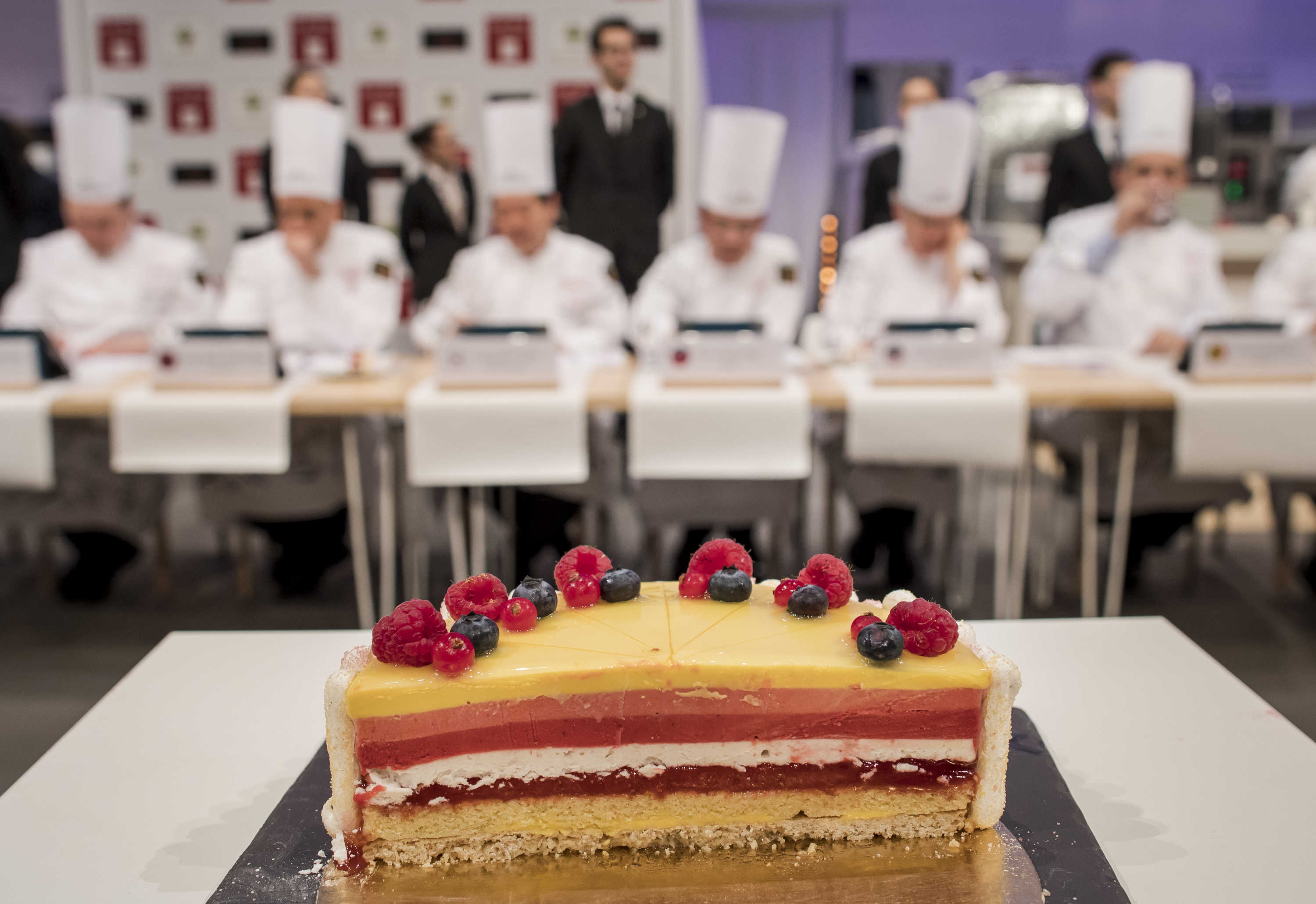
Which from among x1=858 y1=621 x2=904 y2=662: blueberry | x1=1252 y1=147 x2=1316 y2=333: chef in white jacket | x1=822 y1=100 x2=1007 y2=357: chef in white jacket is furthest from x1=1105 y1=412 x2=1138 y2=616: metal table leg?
x1=858 y1=621 x2=904 y2=662: blueberry

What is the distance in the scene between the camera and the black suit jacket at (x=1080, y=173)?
13.6 ft

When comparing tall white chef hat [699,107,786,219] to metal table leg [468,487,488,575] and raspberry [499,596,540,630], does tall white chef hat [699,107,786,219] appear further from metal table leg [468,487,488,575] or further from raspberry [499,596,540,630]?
raspberry [499,596,540,630]

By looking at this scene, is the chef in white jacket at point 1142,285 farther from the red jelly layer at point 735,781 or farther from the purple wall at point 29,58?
the purple wall at point 29,58

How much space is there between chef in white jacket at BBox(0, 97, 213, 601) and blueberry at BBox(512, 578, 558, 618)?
1.81m

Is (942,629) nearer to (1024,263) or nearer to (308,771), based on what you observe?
(308,771)

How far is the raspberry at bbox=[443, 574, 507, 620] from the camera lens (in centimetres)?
108

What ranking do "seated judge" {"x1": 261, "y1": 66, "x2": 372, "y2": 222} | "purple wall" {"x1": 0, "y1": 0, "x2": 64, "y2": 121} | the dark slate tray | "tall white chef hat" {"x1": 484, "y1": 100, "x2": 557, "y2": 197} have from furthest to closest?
"purple wall" {"x1": 0, "y1": 0, "x2": 64, "y2": 121} → "seated judge" {"x1": 261, "y1": 66, "x2": 372, "y2": 222} → "tall white chef hat" {"x1": 484, "y1": 100, "x2": 557, "y2": 197} → the dark slate tray

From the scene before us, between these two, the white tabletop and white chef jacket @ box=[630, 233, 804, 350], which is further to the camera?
white chef jacket @ box=[630, 233, 804, 350]

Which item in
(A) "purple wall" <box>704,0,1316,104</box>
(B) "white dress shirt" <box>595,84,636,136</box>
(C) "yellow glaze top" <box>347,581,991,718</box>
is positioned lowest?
(C) "yellow glaze top" <box>347,581,991,718</box>

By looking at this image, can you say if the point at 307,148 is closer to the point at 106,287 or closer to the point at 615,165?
the point at 106,287

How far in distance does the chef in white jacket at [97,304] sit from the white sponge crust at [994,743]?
7.21 feet

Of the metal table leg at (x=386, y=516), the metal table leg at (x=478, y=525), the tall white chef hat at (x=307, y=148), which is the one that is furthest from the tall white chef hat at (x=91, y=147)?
the metal table leg at (x=478, y=525)

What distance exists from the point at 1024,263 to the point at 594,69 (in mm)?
2081

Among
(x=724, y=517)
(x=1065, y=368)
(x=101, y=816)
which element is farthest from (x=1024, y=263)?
(x=101, y=816)
